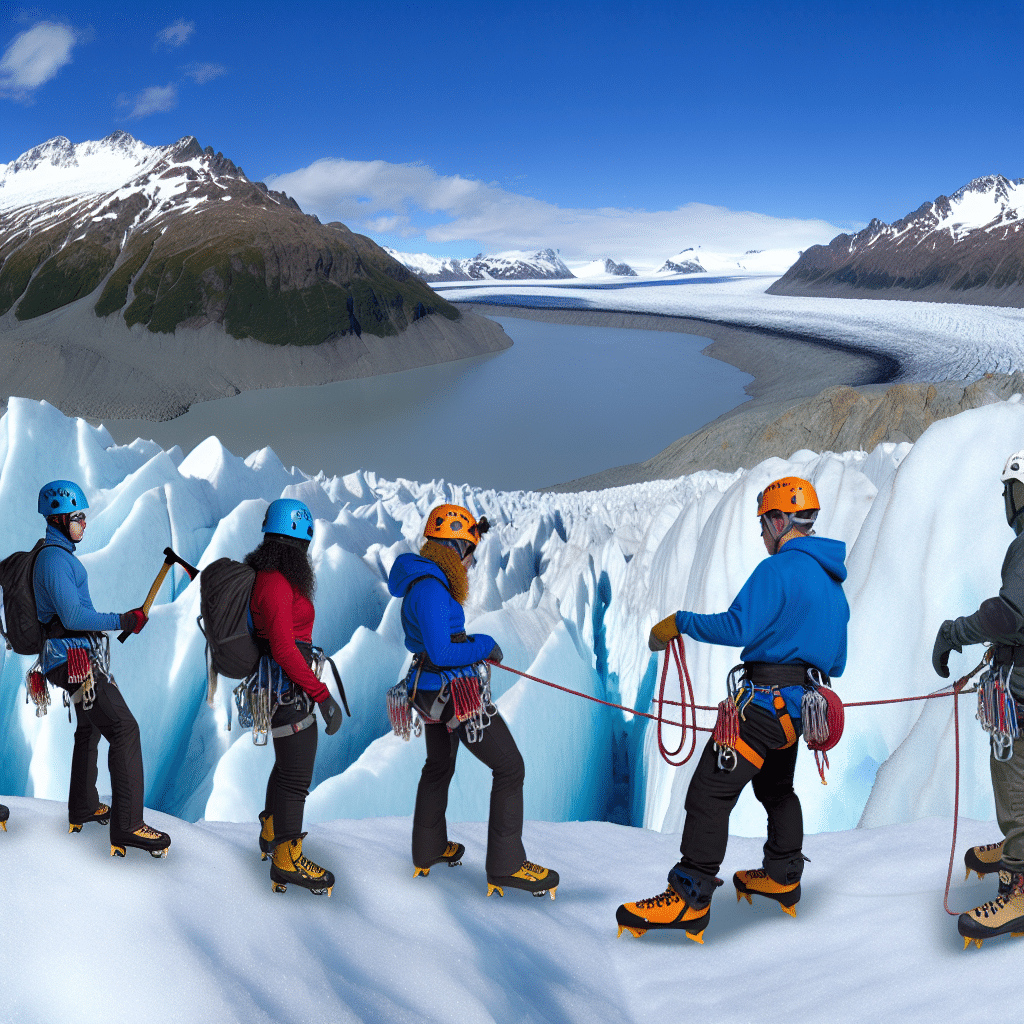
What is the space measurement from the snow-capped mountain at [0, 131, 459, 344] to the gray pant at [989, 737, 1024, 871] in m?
99.6

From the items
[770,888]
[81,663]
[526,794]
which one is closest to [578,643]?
[526,794]

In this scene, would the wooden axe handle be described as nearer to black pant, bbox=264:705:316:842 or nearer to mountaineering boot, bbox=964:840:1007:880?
black pant, bbox=264:705:316:842

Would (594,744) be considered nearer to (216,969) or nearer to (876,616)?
(876,616)

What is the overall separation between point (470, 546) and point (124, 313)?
109621 mm

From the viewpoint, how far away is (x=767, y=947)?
356 cm

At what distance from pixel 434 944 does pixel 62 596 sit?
7.72 feet

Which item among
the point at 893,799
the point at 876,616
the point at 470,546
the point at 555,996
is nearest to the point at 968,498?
the point at 876,616

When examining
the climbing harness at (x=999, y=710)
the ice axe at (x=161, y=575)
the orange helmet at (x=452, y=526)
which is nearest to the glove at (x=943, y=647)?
the climbing harness at (x=999, y=710)

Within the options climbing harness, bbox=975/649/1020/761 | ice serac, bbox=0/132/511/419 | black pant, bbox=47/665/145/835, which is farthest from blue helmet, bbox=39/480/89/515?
ice serac, bbox=0/132/511/419

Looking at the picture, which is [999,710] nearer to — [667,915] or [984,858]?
[984,858]

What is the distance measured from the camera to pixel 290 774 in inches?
142

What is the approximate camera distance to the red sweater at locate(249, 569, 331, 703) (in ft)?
11.3

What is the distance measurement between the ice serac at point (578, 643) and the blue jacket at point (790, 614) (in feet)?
8.49

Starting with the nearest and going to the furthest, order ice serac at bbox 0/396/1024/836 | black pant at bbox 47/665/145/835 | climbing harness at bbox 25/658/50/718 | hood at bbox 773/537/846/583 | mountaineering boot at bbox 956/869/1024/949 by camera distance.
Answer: mountaineering boot at bbox 956/869/1024/949 → hood at bbox 773/537/846/583 → black pant at bbox 47/665/145/835 → climbing harness at bbox 25/658/50/718 → ice serac at bbox 0/396/1024/836
